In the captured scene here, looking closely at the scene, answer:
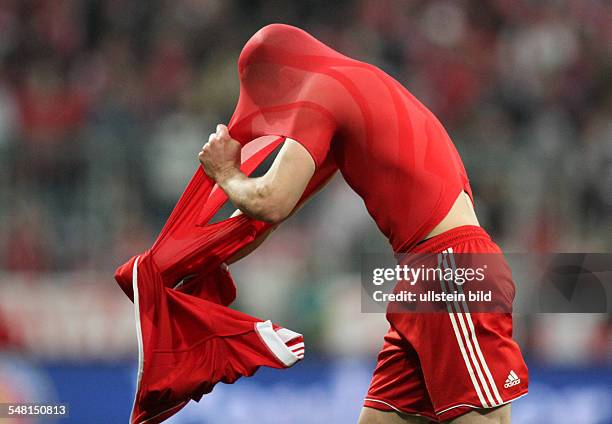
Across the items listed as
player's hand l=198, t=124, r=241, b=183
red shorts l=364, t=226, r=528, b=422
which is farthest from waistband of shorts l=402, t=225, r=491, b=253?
player's hand l=198, t=124, r=241, b=183

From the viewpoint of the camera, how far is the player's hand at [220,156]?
11.5ft

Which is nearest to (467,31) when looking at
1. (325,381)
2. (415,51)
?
(415,51)

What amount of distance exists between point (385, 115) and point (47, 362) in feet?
12.3

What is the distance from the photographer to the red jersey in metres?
3.36

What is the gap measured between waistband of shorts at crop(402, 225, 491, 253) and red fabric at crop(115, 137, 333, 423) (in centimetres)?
53

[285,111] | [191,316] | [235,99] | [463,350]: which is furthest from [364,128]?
[235,99]

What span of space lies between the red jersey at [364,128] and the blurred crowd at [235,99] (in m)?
3.35

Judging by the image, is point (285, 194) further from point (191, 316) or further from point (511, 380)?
point (511, 380)

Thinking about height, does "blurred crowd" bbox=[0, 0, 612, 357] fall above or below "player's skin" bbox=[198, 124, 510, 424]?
above

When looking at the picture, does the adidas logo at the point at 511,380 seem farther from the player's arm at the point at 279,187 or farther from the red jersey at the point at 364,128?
the player's arm at the point at 279,187

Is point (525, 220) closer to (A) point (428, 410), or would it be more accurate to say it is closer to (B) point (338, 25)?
(B) point (338, 25)

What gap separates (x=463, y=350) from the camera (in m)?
3.28

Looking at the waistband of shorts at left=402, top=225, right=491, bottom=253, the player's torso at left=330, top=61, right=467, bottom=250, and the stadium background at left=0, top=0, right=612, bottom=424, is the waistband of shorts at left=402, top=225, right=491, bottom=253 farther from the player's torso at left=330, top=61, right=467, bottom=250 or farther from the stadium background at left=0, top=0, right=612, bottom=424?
the stadium background at left=0, top=0, right=612, bottom=424

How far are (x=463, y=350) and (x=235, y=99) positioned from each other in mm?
5692
